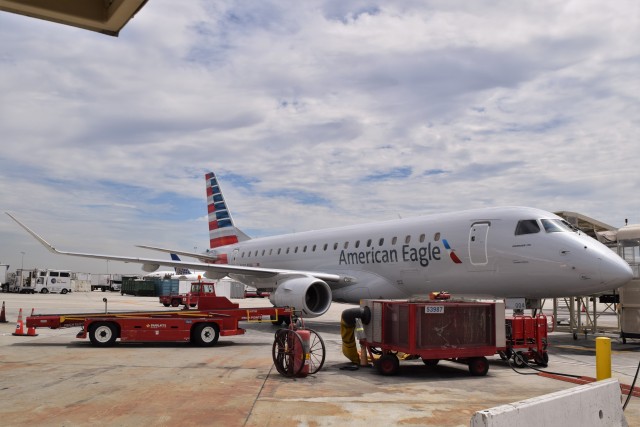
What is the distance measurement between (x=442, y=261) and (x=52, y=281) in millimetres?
58252

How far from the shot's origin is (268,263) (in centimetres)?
2503

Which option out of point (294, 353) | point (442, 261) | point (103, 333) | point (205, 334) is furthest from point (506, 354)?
point (103, 333)

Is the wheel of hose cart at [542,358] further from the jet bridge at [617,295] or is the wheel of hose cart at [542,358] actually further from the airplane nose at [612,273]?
the jet bridge at [617,295]

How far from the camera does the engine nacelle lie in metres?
17.3

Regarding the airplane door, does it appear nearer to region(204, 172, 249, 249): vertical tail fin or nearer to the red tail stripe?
region(204, 172, 249, 249): vertical tail fin

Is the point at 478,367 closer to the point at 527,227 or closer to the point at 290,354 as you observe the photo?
the point at 290,354

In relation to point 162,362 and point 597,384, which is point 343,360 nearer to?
point 162,362

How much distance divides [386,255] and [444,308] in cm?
800

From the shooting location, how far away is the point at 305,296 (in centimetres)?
1722

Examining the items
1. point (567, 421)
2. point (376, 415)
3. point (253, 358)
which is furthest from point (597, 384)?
point (253, 358)

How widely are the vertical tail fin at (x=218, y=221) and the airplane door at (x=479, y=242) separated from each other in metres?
16.4

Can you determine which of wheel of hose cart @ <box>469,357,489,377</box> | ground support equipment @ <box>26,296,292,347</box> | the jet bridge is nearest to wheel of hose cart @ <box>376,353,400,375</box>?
wheel of hose cart @ <box>469,357,489,377</box>

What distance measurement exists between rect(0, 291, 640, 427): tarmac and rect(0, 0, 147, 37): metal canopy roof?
167 inches

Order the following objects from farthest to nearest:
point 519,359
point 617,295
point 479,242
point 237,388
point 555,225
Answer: point 617,295, point 479,242, point 555,225, point 519,359, point 237,388
